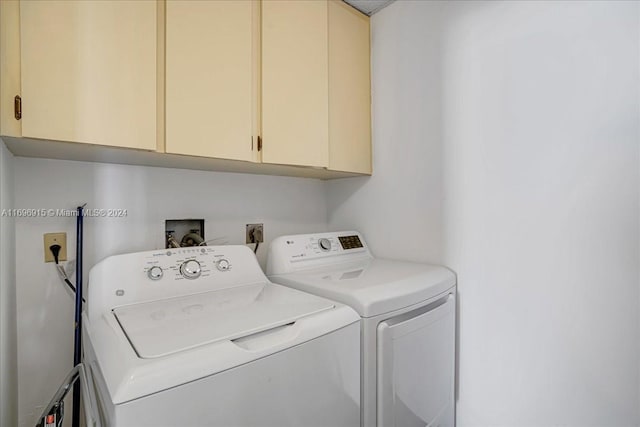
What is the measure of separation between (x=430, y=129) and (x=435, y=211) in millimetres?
391

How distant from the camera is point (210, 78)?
1.13 m

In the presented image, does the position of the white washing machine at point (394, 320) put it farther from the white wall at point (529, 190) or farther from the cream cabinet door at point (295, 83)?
the cream cabinet door at point (295, 83)

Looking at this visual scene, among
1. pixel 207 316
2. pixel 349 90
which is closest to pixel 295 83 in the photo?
pixel 349 90

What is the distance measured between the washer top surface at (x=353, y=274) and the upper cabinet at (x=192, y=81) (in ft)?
1.23

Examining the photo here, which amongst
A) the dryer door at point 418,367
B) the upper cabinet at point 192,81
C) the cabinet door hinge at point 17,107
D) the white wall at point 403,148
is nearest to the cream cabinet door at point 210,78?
the upper cabinet at point 192,81

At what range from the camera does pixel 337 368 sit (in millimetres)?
847

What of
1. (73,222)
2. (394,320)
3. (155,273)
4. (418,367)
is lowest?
(418,367)

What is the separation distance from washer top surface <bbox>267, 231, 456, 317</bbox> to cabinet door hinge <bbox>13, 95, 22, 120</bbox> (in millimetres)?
935

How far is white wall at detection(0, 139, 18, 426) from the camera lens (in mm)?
849

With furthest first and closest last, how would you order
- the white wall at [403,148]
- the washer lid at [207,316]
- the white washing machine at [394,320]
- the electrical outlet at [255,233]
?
the electrical outlet at [255,233] → the white wall at [403,148] → the white washing machine at [394,320] → the washer lid at [207,316]

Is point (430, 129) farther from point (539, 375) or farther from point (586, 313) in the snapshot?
point (539, 375)

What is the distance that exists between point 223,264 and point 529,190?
1210 millimetres

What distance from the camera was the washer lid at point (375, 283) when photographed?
3.21 ft

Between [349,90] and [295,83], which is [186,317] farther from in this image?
[349,90]
